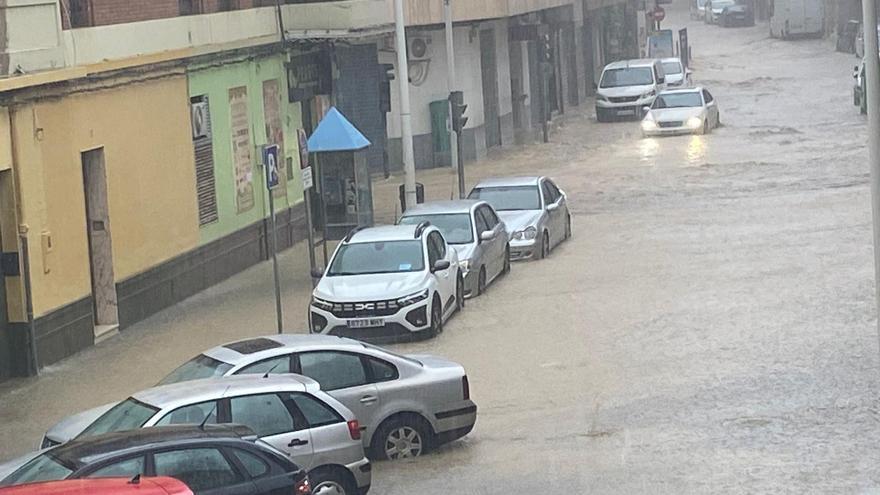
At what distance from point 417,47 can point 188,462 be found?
32476 millimetres

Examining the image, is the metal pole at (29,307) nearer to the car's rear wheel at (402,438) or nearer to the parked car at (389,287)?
the parked car at (389,287)

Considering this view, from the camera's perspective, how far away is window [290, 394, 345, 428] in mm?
13117

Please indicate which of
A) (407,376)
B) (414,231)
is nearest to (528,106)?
(414,231)

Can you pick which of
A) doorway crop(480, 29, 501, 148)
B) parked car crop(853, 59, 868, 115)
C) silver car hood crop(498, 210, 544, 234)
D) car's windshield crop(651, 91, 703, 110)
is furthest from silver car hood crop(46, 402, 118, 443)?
parked car crop(853, 59, 868, 115)

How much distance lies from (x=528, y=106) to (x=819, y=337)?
3459 centimetres

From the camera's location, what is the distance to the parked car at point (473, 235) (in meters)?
24.3

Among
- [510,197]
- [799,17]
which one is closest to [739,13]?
[799,17]

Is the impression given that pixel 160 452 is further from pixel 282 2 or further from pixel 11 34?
pixel 282 2

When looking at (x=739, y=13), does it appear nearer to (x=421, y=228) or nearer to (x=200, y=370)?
(x=421, y=228)

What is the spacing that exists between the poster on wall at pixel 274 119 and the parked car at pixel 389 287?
8238 mm

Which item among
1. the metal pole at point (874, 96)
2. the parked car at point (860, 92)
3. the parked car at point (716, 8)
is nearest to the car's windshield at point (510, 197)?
the metal pole at point (874, 96)

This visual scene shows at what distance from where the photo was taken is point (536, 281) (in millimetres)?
25391

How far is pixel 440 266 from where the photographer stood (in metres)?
22.0

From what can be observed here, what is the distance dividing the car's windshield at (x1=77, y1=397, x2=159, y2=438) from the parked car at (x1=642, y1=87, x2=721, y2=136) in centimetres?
3467
